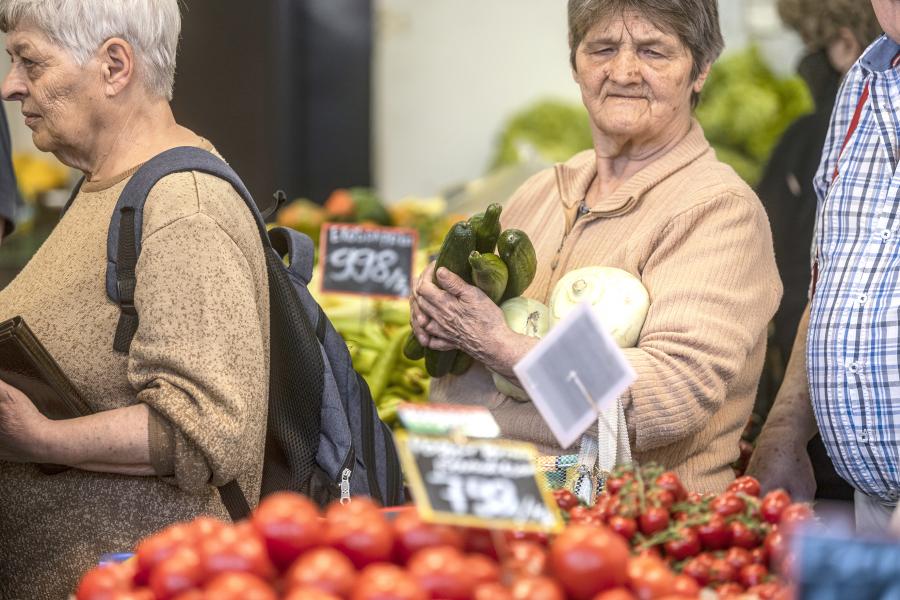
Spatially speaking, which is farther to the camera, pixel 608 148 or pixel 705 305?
pixel 608 148

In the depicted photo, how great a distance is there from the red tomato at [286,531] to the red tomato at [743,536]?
630 mm

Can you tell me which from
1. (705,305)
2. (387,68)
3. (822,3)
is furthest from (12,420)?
(387,68)

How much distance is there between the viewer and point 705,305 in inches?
89.1

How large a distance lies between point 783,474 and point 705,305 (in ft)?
1.96

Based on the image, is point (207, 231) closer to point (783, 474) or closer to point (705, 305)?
point (705, 305)

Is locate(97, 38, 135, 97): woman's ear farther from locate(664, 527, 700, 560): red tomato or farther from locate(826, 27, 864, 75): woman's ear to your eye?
locate(826, 27, 864, 75): woman's ear

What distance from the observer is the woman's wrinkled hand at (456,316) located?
91.2 inches

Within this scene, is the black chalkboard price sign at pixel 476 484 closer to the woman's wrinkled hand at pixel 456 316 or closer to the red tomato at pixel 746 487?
the red tomato at pixel 746 487

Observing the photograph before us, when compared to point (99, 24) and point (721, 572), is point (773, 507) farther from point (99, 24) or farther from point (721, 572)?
point (99, 24)

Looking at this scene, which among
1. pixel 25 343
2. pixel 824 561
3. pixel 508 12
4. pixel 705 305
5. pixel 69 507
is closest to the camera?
pixel 824 561

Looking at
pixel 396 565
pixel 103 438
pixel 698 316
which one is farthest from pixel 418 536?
pixel 698 316

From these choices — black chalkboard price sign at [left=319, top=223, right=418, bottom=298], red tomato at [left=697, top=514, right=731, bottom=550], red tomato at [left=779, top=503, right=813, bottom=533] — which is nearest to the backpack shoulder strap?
red tomato at [left=697, top=514, right=731, bottom=550]

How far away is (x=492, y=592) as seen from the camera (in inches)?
50.9

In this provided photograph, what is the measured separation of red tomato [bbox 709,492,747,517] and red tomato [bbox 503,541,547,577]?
1.17 ft
